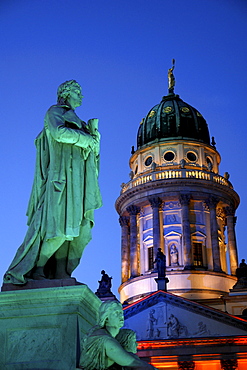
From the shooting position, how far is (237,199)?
6172 cm

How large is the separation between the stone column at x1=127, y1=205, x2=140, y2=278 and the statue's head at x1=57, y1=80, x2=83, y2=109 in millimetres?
49944

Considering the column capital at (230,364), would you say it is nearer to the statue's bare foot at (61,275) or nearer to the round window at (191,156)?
the round window at (191,156)

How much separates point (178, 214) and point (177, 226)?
1295mm

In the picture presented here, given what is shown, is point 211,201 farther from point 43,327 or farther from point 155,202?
point 43,327

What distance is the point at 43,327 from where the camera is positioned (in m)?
6.19

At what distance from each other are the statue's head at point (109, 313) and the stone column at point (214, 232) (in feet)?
167

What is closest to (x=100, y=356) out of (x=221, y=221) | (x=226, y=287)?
(x=226, y=287)

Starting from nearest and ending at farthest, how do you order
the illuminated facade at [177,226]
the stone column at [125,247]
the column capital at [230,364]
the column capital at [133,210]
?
the column capital at [230,364] → the illuminated facade at [177,226] → the stone column at [125,247] → the column capital at [133,210]

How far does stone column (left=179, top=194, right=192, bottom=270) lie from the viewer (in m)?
55.1

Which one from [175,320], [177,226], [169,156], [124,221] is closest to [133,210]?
[124,221]

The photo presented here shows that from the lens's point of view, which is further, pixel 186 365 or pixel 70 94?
pixel 186 365

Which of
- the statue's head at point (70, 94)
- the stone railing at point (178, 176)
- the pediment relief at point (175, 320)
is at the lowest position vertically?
the statue's head at point (70, 94)

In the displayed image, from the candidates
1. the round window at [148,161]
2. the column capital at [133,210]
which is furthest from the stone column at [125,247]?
the round window at [148,161]

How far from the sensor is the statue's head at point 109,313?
18.1 feet
